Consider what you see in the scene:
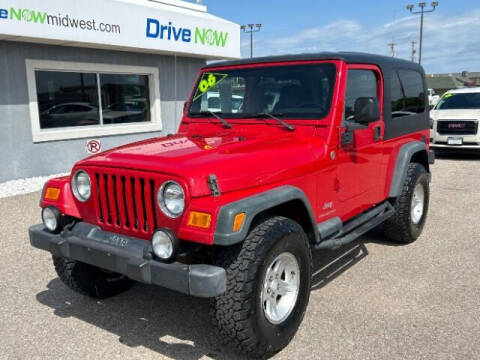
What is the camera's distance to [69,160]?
916 centimetres

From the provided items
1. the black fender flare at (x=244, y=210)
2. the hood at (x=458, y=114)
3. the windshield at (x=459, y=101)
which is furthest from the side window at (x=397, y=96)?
the windshield at (x=459, y=101)

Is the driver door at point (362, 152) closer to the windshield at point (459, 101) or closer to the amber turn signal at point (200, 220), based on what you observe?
the amber turn signal at point (200, 220)

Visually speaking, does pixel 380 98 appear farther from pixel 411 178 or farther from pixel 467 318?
pixel 467 318

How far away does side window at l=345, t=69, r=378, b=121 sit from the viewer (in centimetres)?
384

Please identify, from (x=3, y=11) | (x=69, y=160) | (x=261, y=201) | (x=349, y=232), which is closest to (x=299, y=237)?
(x=261, y=201)

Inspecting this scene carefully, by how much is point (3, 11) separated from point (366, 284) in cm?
684

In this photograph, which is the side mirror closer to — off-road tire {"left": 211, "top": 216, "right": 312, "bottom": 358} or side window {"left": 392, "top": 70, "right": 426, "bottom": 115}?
off-road tire {"left": 211, "top": 216, "right": 312, "bottom": 358}

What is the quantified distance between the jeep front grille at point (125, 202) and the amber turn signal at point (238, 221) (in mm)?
551

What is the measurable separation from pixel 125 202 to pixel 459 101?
11654 millimetres

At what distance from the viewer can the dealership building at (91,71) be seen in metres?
8.08

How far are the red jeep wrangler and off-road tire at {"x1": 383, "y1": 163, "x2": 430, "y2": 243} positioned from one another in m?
0.24

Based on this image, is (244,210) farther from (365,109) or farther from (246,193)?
(365,109)

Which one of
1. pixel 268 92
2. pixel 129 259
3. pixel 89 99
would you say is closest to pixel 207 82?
pixel 268 92

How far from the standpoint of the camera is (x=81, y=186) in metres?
3.18
